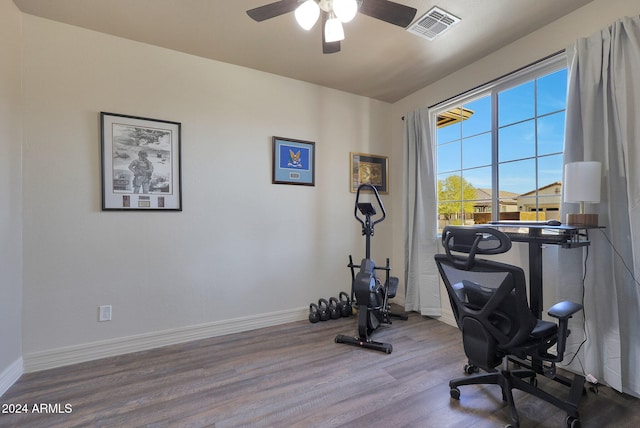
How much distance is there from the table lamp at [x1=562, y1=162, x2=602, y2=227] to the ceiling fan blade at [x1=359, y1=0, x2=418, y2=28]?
54.6 inches

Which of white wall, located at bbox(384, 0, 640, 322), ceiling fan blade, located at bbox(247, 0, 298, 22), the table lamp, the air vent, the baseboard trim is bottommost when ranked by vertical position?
the baseboard trim

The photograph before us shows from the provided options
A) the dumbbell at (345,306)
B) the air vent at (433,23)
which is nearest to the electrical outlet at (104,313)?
the dumbbell at (345,306)

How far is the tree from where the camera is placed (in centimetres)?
291

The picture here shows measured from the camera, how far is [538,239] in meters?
1.75

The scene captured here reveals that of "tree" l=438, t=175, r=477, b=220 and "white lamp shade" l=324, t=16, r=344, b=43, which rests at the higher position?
"white lamp shade" l=324, t=16, r=344, b=43

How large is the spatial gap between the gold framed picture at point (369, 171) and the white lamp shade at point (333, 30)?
179 cm

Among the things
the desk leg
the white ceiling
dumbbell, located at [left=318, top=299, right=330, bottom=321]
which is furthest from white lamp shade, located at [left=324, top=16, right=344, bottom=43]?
dumbbell, located at [left=318, top=299, right=330, bottom=321]

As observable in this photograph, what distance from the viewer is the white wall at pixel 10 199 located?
1807 millimetres

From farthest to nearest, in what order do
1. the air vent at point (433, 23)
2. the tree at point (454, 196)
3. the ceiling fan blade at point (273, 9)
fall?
the tree at point (454, 196) → the air vent at point (433, 23) → the ceiling fan blade at point (273, 9)

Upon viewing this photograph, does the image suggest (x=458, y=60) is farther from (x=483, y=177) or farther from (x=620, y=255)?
(x=620, y=255)

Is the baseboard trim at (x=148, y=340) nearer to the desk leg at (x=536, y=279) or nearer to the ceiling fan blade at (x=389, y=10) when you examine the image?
the desk leg at (x=536, y=279)

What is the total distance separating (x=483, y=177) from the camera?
275 cm

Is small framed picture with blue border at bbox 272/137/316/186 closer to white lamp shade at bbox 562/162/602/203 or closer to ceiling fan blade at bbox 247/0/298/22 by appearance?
ceiling fan blade at bbox 247/0/298/22

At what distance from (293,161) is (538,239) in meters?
2.24
